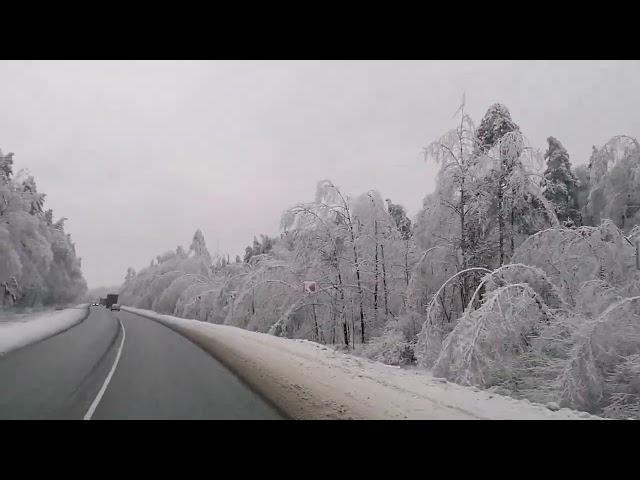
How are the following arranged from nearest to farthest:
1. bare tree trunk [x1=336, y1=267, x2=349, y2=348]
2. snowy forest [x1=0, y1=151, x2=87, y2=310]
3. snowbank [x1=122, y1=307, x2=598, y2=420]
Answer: snowbank [x1=122, y1=307, x2=598, y2=420]
bare tree trunk [x1=336, y1=267, x2=349, y2=348]
snowy forest [x1=0, y1=151, x2=87, y2=310]

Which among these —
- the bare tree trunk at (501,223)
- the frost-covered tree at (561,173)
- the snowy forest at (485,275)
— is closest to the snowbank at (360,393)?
the snowy forest at (485,275)

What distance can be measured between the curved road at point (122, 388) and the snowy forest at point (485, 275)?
5125 mm

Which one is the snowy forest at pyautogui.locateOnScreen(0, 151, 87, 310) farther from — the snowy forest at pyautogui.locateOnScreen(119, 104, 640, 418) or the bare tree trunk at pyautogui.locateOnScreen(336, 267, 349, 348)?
the bare tree trunk at pyautogui.locateOnScreen(336, 267, 349, 348)

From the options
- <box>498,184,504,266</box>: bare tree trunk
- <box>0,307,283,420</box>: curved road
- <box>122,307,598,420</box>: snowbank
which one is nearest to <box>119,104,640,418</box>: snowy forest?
<box>498,184,504,266</box>: bare tree trunk

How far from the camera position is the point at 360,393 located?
7.22 meters

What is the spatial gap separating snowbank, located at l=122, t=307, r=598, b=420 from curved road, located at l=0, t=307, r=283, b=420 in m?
0.49

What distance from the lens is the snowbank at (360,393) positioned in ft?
19.1

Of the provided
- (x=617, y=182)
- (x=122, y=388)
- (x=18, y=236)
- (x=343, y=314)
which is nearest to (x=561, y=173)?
(x=617, y=182)

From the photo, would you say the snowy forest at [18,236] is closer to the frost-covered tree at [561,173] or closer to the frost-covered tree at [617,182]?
the frost-covered tree at [617,182]

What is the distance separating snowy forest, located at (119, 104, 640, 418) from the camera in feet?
31.3

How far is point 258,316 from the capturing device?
95.8ft
